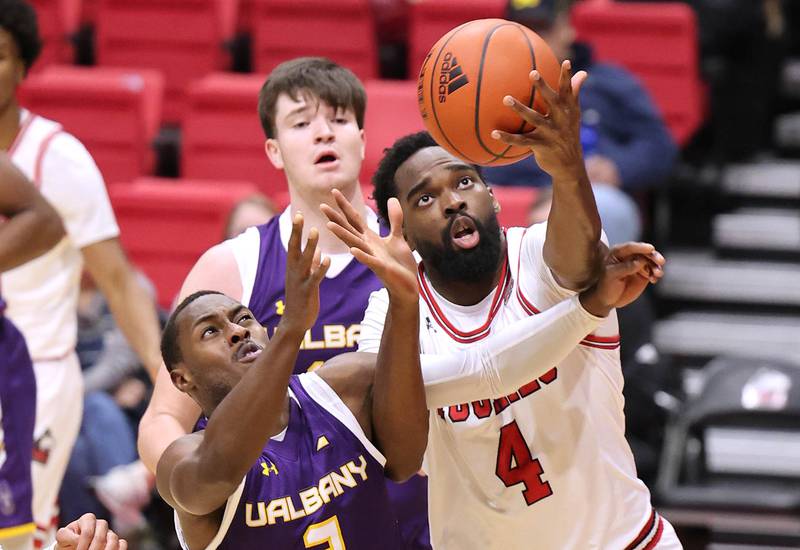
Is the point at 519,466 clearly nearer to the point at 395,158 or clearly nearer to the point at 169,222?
the point at 395,158

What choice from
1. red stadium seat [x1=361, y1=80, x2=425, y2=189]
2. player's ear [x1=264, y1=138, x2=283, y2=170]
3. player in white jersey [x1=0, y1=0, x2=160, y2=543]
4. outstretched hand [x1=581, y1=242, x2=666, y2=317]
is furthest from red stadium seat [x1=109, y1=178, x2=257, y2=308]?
outstretched hand [x1=581, y1=242, x2=666, y2=317]

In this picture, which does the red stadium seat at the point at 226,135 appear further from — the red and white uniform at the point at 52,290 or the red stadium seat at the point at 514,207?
the red and white uniform at the point at 52,290

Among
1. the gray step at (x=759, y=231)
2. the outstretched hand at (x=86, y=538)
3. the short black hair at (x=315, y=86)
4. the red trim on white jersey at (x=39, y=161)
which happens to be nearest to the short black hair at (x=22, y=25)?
the red trim on white jersey at (x=39, y=161)

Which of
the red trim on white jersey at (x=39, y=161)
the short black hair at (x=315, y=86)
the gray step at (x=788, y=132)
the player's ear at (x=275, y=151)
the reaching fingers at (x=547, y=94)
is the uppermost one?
the reaching fingers at (x=547, y=94)

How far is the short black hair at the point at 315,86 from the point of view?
461cm

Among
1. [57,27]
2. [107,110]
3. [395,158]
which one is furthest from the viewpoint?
[57,27]

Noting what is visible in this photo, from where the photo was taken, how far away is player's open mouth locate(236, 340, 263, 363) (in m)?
3.60

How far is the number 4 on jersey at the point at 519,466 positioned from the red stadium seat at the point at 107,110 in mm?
4506

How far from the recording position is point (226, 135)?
7.91 metres

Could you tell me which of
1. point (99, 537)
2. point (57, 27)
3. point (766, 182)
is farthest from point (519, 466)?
point (57, 27)

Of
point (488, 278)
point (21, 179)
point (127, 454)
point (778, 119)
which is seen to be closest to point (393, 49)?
point (778, 119)

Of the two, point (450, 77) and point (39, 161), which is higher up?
point (450, 77)

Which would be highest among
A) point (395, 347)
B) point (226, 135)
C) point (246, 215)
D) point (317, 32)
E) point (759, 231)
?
point (395, 347)

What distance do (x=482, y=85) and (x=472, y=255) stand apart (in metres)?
0.44
